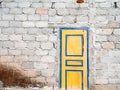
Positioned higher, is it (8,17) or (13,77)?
(8,17)

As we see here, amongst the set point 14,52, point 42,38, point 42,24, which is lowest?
point 14,52

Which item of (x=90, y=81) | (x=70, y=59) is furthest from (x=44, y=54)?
(x=90, y=81)

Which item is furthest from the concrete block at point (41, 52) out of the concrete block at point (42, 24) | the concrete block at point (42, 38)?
the concrete block at point (42, 24)

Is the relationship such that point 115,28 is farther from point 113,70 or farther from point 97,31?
point 113,70

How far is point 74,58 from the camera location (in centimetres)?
518

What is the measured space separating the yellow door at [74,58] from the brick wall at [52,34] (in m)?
0.11

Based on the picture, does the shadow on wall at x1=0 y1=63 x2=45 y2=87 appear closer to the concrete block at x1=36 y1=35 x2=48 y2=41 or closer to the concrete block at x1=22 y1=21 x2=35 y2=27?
the concrete block at x1=36 y1=35 x2=48 y2=41

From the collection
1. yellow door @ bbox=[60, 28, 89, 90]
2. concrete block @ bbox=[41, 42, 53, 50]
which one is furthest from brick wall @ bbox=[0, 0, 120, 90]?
yellow door @ bbox=[60, 28, 89, 90]

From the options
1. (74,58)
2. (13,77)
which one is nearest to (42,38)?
(74,58)

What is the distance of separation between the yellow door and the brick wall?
106mm

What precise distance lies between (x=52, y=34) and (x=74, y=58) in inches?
23.3

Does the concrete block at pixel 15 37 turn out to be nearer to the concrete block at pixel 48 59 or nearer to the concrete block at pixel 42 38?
the concrete block at pixel 42 38

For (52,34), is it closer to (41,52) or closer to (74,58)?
(41,52)

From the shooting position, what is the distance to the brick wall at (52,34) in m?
5.14
